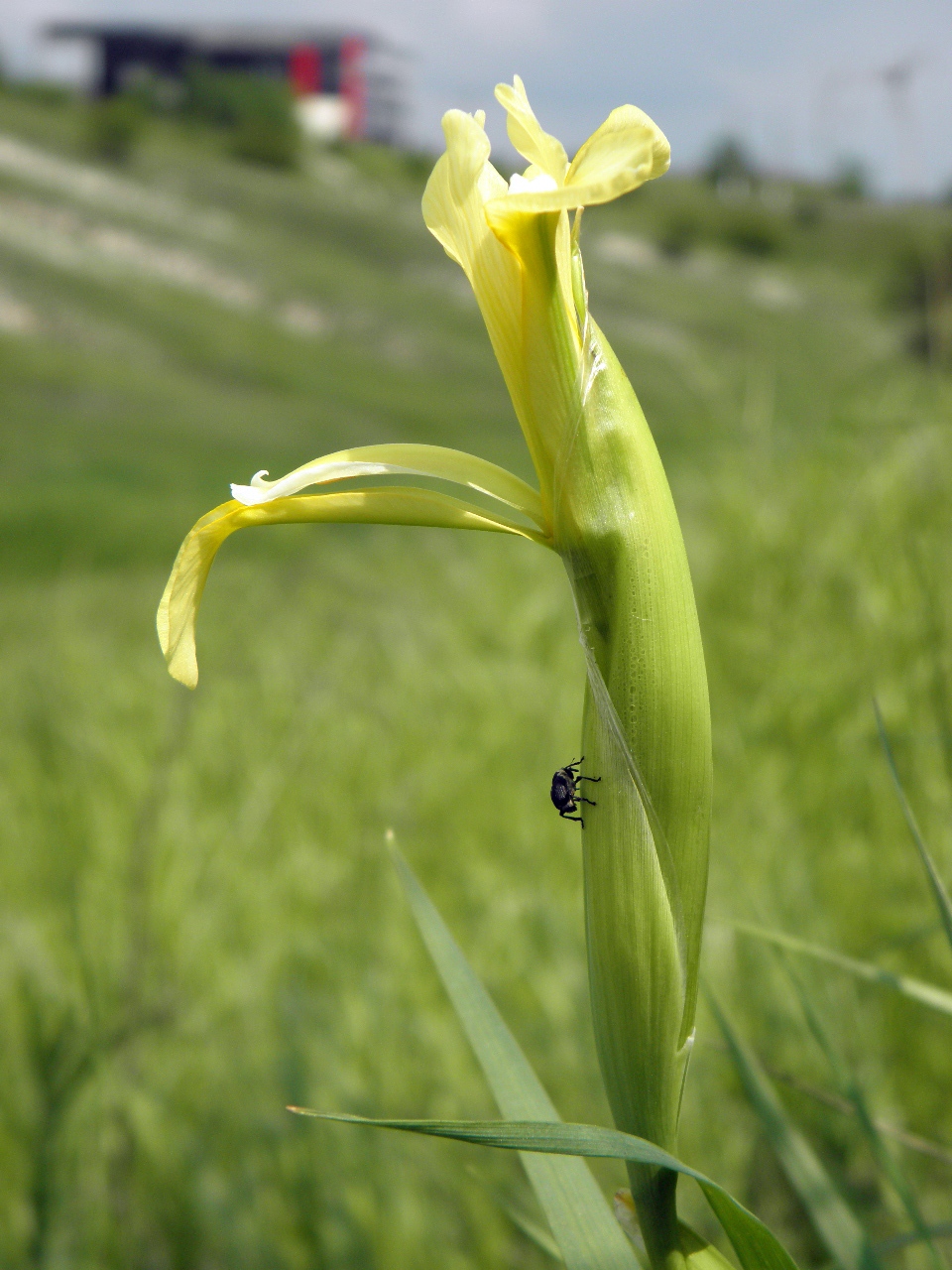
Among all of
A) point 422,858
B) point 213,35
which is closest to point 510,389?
point 422,858

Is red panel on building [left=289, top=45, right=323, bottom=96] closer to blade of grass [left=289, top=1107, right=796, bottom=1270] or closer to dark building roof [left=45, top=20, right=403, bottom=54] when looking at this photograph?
dark building roof [left=45, top=20, right=403, bottom=54]

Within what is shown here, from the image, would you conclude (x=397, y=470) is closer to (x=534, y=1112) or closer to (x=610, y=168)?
(x=610, y=168)

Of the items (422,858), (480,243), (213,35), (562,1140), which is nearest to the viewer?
(562,1140)

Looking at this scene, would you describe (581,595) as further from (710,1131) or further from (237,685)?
(237,685)

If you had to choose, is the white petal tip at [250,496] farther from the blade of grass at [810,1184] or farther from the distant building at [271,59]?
the distant building at [271,59]

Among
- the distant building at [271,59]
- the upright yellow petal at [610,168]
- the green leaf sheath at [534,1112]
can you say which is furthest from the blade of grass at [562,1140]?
the distant building at [271,59]

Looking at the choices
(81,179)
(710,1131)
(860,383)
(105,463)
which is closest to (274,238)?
(81,179)

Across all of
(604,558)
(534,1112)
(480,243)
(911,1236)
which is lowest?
(911,1236)
